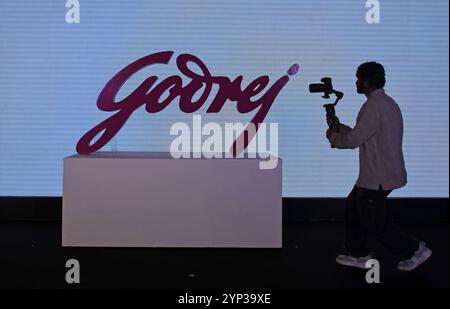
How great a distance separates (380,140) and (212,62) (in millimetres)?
2317

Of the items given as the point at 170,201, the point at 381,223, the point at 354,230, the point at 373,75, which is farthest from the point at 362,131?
the point at 170,201

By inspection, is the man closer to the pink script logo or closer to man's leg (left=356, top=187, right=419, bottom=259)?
man's leg (left=356, top=187, right=419, bottom=259)

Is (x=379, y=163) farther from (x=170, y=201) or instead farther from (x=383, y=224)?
(x=170, y=201)

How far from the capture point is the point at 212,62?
18.0 ft

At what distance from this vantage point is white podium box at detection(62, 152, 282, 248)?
4.29 meters

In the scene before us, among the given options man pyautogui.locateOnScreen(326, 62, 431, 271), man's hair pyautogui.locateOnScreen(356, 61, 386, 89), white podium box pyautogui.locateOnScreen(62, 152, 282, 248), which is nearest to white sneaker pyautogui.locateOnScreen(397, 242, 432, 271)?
man pyautogui.locateOnScreen(326, 62, 431, 271)

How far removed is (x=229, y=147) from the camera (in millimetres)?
5469

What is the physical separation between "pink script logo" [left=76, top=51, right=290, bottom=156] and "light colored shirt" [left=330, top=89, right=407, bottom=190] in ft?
6.06
